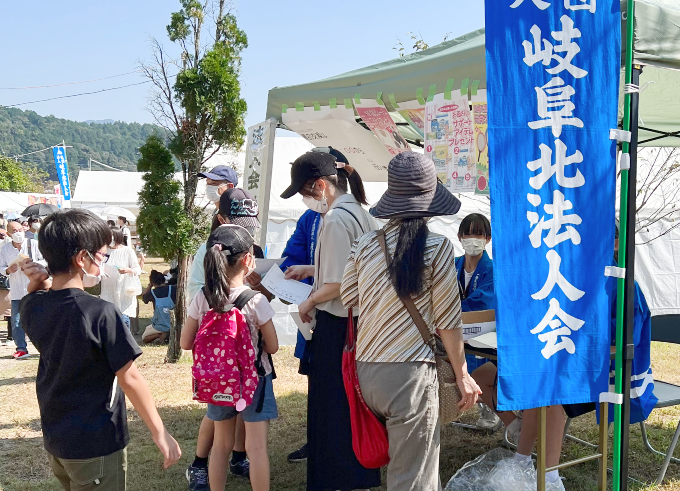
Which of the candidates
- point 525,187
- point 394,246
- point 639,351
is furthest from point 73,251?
point 639,351

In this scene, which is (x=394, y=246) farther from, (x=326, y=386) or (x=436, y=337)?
(x=326, y=386)

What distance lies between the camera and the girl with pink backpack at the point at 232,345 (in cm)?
265

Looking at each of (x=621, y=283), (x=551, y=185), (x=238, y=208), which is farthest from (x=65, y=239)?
(x=621, y=283)

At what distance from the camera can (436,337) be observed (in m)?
2.35

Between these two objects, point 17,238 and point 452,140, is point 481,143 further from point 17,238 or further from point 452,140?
point 17,238

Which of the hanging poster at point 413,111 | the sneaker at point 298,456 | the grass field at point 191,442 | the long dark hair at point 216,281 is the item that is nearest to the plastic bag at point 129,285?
the grass field at point 191,442

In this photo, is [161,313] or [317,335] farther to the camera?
[161,313]

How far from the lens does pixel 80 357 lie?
74.5 inches

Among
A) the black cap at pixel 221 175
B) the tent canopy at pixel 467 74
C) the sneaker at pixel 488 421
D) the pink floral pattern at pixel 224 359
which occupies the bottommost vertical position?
the sneaker at pixel 488 421

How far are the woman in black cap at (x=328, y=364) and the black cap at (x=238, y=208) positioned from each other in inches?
21.5

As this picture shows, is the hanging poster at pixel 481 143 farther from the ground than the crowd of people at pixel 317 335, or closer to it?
farther from the ground

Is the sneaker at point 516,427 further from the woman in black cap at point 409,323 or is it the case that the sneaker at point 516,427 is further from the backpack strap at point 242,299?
the backpack strap at point 242,299

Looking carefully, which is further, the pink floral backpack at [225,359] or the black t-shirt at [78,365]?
the pink floral backpack at [225,359]

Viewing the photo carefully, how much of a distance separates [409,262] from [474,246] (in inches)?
66.5
